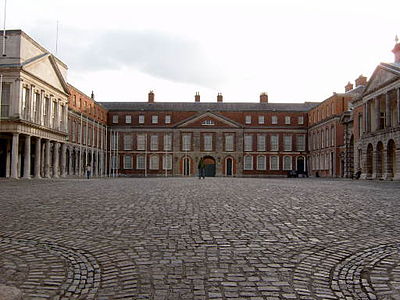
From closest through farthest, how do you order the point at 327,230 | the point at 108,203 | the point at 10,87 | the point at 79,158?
the point at 327,230, the point at 108,203, the point at 10,87, the point at 79,158

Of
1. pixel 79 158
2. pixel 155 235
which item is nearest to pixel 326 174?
pixel 79 158

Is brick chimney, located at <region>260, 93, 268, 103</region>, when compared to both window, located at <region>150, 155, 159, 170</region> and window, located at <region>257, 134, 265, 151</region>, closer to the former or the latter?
window, located at <region>257, 134, 265, 151</region>

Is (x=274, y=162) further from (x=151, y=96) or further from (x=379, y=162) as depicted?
(x=379, y=162)

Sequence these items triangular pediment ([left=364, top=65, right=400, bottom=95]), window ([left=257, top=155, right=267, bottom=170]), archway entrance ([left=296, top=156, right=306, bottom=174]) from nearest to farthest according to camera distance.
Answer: triangular pediment ([left=364, top=65, right=400, bottom=95])
archway entrance ([left=296, top=156, right=306, bottom=174])
window ([left=257, top=155, right=267, bottom=170])

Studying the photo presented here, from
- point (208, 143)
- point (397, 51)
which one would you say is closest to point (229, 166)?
point (208, 143)

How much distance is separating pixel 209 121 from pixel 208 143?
322 cm

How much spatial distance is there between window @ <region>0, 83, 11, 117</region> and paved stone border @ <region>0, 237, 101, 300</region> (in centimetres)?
2691

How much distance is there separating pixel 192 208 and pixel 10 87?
25.0 metres

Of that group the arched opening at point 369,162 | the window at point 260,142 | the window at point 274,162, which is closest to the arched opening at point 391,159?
the arched opening at point 369,162

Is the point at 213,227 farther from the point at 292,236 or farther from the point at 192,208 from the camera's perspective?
the point at 192,208

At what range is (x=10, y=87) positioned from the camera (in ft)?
101

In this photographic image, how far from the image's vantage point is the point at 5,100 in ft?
102

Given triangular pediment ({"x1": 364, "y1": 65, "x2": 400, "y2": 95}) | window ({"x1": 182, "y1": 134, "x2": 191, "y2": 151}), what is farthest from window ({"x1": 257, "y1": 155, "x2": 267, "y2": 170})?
triangular pediment ({"x1": 364, "y1": 65, "x2": 400, "y2": 95})

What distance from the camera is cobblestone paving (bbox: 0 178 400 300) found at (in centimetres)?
439
